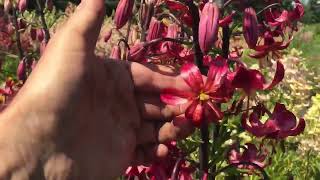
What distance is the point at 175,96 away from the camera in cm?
201

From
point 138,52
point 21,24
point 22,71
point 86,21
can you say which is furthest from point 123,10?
point 21,24

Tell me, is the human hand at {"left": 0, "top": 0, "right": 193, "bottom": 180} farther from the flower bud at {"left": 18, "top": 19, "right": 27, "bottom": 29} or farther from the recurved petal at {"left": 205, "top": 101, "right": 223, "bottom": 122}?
the flower bud at {"left": 18, "top": 19, "right": 27, "bottom": 29}

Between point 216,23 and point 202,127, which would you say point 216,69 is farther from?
point 202,127

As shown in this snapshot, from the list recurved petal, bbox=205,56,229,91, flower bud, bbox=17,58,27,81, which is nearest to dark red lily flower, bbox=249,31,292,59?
recurved petal, bbox=205,56,229,91

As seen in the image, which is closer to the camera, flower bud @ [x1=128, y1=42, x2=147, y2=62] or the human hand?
the human hand

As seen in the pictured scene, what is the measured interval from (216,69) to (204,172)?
0.44 metres

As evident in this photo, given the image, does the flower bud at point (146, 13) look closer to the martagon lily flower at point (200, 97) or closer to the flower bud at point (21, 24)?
the martagon lily flower at point (200, 97)

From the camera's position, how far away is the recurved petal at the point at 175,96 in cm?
199

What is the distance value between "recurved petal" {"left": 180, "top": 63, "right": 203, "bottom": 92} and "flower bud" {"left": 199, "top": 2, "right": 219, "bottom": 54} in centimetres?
6

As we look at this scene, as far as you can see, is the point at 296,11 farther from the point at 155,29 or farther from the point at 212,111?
the point at 212,111

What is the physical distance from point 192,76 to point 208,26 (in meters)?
0.15

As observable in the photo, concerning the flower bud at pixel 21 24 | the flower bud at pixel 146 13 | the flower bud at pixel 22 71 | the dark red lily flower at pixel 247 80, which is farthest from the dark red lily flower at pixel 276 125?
the flower bud at pixel 21 24

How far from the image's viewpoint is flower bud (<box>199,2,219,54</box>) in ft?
6.23

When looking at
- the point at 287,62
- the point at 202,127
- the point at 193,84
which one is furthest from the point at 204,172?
the point at 287,62
